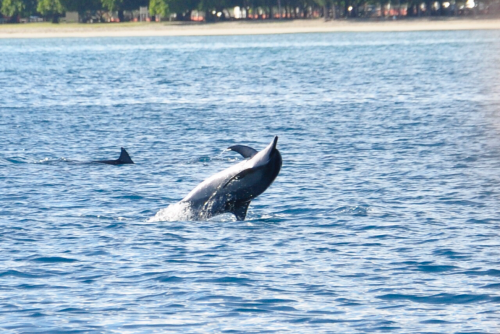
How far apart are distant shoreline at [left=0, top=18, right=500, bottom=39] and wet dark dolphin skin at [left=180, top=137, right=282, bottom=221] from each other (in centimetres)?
16421

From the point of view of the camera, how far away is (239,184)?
60.2 feet

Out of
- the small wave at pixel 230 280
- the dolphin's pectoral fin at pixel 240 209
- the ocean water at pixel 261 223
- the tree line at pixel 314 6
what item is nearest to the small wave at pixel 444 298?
the ocean water at pixel 261 223

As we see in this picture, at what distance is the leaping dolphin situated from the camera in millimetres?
17641

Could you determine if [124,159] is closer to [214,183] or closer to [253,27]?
[214,183]

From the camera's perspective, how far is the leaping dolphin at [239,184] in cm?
1764

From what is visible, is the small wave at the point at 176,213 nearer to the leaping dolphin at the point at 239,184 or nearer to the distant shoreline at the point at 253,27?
the leaping dolphin at the point at 239,184

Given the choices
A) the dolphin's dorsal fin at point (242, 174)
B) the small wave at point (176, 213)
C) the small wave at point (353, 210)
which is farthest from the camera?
the small wave at point (353, 210)

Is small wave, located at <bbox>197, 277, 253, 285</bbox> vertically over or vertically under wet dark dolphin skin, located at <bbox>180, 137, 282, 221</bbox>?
under

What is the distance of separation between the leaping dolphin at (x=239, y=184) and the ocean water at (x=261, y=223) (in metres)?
0.70

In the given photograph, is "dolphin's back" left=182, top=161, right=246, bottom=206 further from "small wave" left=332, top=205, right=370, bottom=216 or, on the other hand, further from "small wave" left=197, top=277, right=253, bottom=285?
"small wave" left=332, top=205, right=370, bottom=216

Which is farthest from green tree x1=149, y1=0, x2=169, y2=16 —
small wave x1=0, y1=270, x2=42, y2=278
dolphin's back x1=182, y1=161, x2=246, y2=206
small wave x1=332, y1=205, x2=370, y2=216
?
small wave x1=0, y1=270, x2=42, y2=278

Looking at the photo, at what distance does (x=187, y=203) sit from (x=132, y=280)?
3.96 metres

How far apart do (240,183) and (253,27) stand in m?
176

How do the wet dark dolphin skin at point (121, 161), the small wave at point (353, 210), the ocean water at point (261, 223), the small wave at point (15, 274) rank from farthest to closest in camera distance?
the wet dark dolphin skin at point (121, 161) < the small wave at point (353, 210) < the small wave at point (15, 274) < the ocean water at point (261, 223)
